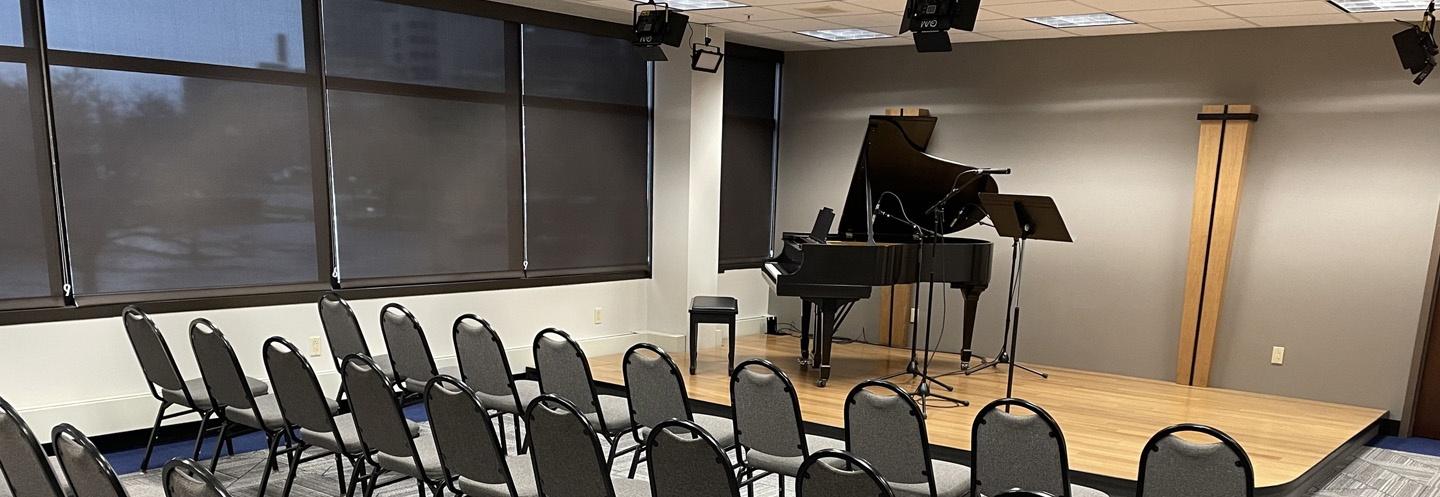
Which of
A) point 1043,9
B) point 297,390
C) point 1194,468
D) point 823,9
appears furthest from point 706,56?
point 1194,468

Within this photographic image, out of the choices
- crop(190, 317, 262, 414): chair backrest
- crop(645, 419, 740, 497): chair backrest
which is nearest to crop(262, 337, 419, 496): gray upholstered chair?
crop(190, 317, 262, 414): chair backrest

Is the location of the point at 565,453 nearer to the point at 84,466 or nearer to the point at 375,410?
the point at 375,410

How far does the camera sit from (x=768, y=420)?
3664mm

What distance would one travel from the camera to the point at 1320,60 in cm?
632

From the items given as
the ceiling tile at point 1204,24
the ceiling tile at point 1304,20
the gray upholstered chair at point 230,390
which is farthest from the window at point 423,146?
the ceiling tile at point 1304,20

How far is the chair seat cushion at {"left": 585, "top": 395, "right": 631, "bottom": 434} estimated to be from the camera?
4.23 m

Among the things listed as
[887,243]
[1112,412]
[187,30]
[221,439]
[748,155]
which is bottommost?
[1112,412]

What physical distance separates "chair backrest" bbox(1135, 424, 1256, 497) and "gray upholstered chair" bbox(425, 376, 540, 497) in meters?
1.98

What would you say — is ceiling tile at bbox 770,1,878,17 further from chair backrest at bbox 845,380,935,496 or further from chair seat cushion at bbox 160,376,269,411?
chair seat cushion at bbox 160,376,269,411

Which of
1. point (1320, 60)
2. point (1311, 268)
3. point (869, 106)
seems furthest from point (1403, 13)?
point (869, 106)

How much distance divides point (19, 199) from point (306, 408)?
2.28 m

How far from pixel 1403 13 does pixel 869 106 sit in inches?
152

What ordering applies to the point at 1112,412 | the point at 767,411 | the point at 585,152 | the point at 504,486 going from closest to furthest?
the point at 504,486 < the point at 767,411 < the point at 1112,412 < the point at 585,152

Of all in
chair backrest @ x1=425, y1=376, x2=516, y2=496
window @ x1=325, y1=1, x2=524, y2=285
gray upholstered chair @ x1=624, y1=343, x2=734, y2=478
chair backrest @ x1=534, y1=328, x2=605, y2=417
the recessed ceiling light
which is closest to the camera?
chair backrest @ x1=425, y1=376, x2=516, y2=496
